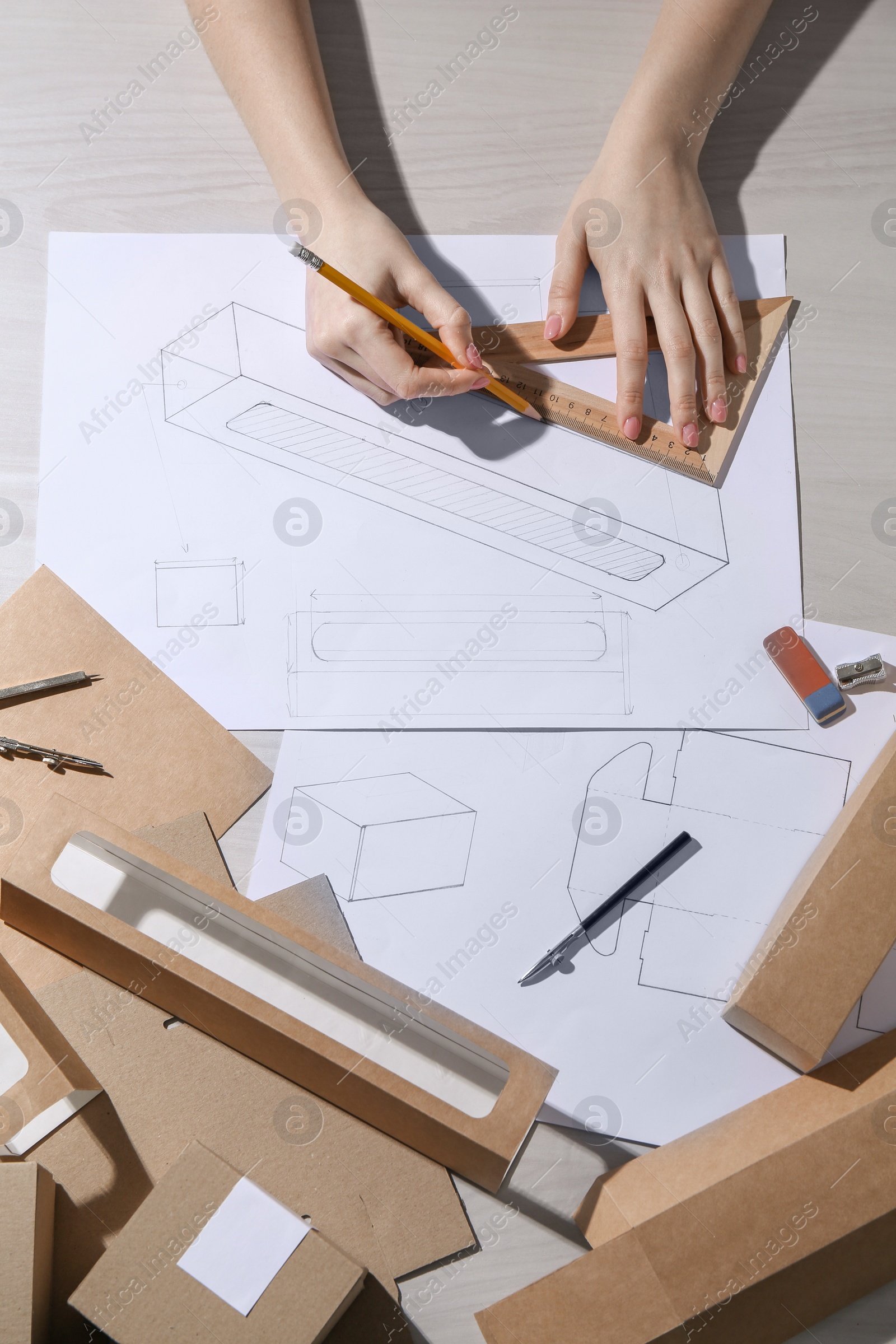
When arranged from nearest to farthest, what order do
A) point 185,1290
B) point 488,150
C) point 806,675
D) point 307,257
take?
1. point 185,1290
2. point 307,257
3. point 806,675
4. point 488,150

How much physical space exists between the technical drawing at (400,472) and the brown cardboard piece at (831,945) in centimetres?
30

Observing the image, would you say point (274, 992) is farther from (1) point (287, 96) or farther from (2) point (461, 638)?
(1) point (287, 96)

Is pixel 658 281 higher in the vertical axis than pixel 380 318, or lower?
higher

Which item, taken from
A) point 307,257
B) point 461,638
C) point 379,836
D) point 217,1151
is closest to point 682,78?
point 307,257

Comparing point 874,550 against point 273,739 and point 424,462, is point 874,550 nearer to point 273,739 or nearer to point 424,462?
point 424,462

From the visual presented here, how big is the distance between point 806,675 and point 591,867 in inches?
11.6

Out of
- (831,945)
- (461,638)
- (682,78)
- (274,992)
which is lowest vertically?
(274,992)

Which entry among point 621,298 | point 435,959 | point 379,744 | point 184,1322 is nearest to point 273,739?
point 379,744

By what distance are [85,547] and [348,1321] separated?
0.78 m

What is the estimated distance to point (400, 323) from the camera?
827 mm

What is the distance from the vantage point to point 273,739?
2.75ft

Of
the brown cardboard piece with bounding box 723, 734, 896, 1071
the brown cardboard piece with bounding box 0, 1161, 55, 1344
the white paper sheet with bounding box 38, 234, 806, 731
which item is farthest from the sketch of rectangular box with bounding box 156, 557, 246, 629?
the brown cardboard piece with bounding box 723, 734, 896, 1071

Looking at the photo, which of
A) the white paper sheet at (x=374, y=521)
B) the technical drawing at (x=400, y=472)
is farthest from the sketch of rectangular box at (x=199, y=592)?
the technical drawing at (x=400, y=472)

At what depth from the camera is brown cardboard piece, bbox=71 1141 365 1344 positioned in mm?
624
